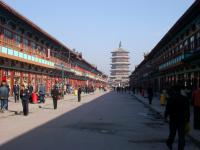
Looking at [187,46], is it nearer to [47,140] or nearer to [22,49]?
[22,49]

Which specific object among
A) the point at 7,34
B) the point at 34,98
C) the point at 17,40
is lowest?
the point at 34,98

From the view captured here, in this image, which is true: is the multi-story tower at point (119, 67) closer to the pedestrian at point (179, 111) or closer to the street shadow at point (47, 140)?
the street shadow at point (47, 140)

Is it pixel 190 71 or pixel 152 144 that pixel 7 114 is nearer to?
pixel 152 144

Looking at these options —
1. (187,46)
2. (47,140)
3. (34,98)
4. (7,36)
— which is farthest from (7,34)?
(47,140)

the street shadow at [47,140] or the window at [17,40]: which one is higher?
the window at [17,40]

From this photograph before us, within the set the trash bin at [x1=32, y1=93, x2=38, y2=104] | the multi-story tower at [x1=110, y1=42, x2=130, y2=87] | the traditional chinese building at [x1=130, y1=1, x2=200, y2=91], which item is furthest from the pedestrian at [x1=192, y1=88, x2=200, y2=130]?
the multi-story tower at [x1=110, y1=42, x2=130, y2=87]

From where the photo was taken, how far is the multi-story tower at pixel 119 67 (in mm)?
177125

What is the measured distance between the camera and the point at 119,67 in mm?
178500

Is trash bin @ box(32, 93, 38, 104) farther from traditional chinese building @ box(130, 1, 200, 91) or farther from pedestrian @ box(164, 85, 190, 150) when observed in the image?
pedestrian @ box(164, 85, 190, 150)

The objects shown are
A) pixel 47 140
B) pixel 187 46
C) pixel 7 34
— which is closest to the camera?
pixel 47 140

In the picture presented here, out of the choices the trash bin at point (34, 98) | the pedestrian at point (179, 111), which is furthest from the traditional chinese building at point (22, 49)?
the pedestrian at point (179, 111)

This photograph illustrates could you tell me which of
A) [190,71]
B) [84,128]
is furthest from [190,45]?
[84,128]

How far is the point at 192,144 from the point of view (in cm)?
1126

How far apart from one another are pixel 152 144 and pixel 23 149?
11.8 feet
